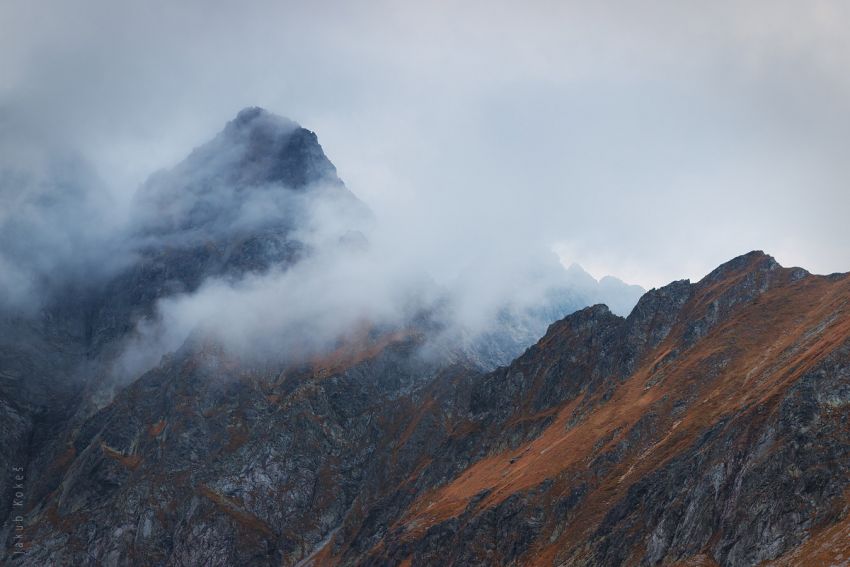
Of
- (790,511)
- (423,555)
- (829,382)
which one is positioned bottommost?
(790,511)

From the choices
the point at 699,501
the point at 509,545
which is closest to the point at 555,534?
the point at 509,545

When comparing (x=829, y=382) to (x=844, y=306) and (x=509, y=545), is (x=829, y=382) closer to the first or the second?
(x=844, y=306)

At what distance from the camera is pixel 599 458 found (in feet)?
491

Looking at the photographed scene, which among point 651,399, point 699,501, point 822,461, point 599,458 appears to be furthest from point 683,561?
point 651,399

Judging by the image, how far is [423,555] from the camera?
174 m

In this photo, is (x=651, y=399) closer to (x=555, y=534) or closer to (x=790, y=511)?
(x=555, y=534)

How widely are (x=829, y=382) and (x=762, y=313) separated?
69.4 m

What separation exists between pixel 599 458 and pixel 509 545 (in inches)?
1130

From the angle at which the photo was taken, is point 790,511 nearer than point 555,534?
Yes

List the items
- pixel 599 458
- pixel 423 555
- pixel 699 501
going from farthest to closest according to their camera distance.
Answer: pixel 423 555, pixel 599 458, pixel 699 501

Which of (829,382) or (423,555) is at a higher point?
(423,555)

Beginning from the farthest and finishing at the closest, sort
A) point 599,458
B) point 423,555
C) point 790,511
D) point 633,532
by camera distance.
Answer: point 423,555
point 599,458
point 633,532
point 790,511

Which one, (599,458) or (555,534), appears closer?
(555,534)

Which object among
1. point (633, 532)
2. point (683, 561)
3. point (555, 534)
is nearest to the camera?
point (683, 561)
